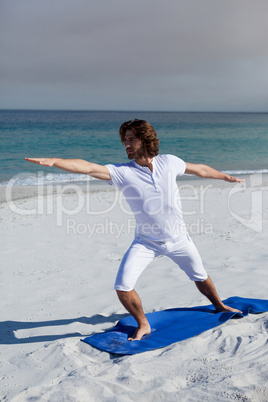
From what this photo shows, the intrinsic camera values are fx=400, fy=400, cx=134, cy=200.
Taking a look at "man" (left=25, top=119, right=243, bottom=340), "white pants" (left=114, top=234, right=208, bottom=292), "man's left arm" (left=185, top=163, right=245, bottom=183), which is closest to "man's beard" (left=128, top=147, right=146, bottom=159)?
"man" (left=25, top=119, right=243, bottom=340)

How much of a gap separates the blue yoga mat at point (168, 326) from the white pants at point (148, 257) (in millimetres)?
473

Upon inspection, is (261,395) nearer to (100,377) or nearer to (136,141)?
(100,377)

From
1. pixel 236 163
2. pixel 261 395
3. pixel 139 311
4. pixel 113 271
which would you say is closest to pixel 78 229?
pixel 113 271

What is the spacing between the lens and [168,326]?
406 cm

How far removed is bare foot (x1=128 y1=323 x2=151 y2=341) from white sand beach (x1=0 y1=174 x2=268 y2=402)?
0.34m

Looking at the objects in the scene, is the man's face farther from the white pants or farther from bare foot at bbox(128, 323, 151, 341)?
bare foot at bbox(128, 323, 151, 341)

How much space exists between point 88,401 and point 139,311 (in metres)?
1.18

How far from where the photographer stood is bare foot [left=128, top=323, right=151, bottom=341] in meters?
3.83

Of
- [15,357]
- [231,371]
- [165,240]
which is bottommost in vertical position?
[15,357]

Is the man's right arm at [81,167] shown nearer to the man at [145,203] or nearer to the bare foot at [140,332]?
the man at [145,203]

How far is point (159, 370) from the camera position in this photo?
309 cm

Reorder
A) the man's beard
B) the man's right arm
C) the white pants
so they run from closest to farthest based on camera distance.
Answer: the man's right arm
the white pants
the man's beard

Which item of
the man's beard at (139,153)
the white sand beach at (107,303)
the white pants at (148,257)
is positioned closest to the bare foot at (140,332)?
the white sand beach at (107,303)

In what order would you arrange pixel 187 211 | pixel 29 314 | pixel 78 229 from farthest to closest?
1. pixel 187 211
2. pixel 78 229
3. pixel 29 314
